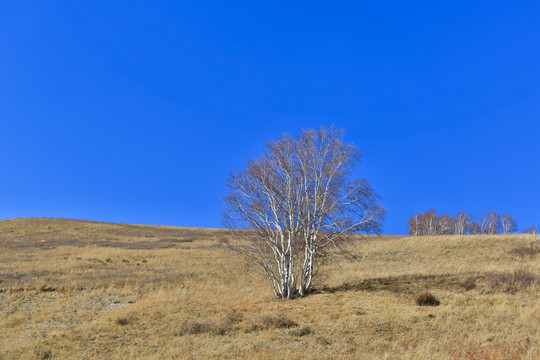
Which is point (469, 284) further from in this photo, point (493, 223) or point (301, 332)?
point (493, 223)

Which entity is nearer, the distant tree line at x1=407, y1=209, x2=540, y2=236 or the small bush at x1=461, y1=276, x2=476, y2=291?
the small bush at x1=461, y1=276, x2=476, y2=291

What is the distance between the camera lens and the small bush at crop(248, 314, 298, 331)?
1420 cm

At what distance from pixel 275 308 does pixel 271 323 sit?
12.1ft

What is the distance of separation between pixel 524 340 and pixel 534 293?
355 inches

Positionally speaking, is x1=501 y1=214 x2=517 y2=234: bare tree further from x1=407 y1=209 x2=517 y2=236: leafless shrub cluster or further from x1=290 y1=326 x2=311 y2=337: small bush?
x1=290 y1=326 x2=311 y2=337: small bush

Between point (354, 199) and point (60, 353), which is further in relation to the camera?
point (354, 199)

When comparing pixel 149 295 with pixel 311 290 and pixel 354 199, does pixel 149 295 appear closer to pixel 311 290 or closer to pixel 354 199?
pixel 311 290

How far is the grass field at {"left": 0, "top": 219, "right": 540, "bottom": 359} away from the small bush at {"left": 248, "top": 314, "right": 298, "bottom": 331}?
0.04m

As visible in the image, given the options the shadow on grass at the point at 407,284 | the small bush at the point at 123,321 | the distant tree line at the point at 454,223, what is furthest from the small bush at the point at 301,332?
the distant tree line at the point at 454,223

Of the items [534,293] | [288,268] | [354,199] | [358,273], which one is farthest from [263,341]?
[358,273]

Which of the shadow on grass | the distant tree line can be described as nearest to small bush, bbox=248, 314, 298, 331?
the shadow on grass

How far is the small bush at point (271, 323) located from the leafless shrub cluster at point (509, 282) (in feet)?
35.4

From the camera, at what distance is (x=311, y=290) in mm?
22469

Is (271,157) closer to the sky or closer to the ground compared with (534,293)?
closer to the sky
